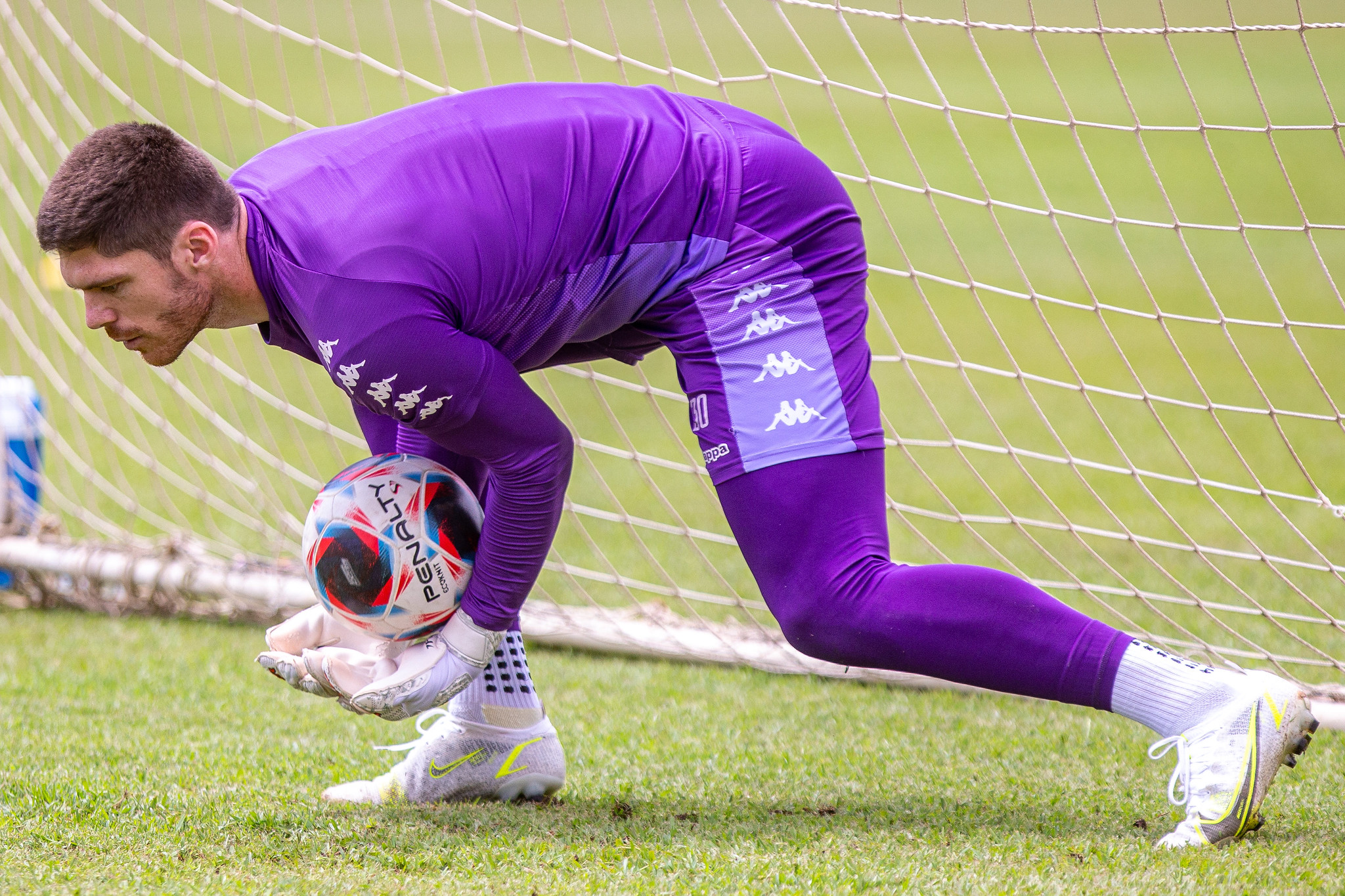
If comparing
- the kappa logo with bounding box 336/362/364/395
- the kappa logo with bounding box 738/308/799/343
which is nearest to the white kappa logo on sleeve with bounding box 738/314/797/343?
the kappa logo with bounding box 738/308/799/343

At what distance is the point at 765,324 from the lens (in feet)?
7.32

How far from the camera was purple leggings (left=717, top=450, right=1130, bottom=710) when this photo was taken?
2.09m

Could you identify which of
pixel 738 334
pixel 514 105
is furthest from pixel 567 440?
pixel 514 105

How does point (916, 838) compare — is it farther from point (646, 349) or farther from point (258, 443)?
point (258, 443)

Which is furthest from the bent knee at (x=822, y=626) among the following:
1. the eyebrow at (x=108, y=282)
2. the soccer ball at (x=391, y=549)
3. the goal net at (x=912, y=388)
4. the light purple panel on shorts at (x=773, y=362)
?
the eyebrow at (x=108, y=282)

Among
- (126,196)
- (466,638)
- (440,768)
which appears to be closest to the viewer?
(126,196)

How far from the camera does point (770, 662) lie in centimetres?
346

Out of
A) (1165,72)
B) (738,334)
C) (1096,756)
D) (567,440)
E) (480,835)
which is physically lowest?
(1165,72)

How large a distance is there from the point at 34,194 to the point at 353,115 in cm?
473

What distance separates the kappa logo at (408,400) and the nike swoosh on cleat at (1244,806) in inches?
→ 53.1

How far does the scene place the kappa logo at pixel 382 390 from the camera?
2.00 meters

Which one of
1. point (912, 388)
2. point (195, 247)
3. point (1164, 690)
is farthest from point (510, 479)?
point (912, 388)

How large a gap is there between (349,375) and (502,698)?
865 millimetres

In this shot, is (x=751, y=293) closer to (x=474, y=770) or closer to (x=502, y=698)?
(x=502, y=698)
